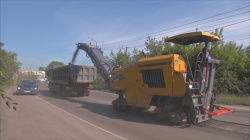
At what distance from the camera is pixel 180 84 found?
22.7 feet

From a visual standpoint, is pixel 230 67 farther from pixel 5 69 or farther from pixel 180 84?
pixel 5 69

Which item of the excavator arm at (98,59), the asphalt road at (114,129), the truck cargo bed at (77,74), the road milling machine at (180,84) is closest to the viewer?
the asphalt road at (114,129)

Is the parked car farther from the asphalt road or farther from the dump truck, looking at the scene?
the asphalt road

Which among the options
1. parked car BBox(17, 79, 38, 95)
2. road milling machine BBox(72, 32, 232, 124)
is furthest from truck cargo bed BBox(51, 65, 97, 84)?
road milling machine BBox(72, 32, 232, 124)

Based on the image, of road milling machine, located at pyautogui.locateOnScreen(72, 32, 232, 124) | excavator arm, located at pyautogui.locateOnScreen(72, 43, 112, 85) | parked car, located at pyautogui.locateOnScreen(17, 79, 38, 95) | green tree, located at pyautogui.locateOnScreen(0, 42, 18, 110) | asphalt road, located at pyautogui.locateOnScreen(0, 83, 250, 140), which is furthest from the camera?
parked car, located at pyautogui.locateOnScreen(17, 79, 38, 95)

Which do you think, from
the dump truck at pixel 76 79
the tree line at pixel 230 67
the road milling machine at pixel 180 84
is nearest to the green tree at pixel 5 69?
the dump truck at pixel 76 79

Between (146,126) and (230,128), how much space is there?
2.76m

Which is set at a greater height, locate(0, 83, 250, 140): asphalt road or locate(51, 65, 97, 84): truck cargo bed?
locate(51, 65, 97, 84): truck cargo bed

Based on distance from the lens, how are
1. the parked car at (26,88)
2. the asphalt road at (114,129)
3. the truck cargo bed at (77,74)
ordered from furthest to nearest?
the parked car at (26,88) < the truck cargo bed at (77,74) < the asphalt road at (114,129)

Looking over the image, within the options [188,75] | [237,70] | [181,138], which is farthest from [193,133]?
[237,70]

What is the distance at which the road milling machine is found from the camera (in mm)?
6945

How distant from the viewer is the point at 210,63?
7.42m

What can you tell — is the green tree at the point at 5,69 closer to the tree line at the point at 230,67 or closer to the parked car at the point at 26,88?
the parked car at the point at 26,88

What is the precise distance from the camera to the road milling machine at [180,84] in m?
6.95
